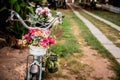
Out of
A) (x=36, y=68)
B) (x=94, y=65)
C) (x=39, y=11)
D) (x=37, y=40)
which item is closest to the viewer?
(x=37, y=40)

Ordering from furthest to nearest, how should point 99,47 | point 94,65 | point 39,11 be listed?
point 99,47 → point 94,65 → point 39,11

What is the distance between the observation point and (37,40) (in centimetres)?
368

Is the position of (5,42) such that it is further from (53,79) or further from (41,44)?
(41,44)

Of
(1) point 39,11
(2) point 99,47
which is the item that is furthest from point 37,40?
(2) point 99,47

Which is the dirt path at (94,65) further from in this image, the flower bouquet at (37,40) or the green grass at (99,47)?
the flower bouquet at (37,40)

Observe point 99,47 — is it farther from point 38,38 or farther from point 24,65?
point 38,38

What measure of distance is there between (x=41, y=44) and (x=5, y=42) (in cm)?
383

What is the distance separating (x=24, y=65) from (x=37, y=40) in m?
2.05

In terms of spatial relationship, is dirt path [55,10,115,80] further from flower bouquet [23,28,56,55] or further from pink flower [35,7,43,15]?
flower bouquet [23,28,56,55]

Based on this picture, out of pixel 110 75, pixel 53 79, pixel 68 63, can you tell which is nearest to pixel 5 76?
pixel 53 79

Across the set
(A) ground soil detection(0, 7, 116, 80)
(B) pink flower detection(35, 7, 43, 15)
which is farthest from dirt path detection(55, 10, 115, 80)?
(B) pink flower detection(35, 7, 43, 15)

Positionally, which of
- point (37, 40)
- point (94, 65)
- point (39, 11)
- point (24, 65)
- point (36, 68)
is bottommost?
point (94, 65)

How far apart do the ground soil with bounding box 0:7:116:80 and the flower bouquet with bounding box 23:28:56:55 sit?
148 centimetres

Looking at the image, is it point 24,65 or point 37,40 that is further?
point 24,65
